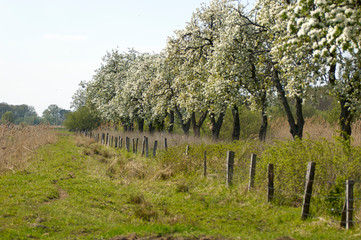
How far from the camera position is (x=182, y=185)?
633 inches

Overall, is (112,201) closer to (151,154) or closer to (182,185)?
(182,185)

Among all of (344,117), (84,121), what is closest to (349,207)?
(344,117)

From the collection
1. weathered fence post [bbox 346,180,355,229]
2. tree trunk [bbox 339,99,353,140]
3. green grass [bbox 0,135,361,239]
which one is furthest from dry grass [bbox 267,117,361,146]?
weathered fence post [bbox 346,180,355,229]

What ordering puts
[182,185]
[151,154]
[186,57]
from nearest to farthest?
[182,185], [151,154], [186,57]

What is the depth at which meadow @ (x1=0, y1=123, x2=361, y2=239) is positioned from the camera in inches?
373

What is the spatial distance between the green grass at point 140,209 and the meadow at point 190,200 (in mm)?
26

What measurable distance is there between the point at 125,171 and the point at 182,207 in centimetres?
779

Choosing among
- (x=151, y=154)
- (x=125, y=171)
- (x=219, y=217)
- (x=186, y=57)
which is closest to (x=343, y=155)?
(x=219, y=217)

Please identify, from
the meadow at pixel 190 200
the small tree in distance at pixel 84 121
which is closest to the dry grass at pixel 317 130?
the meadow at pixel 190 200

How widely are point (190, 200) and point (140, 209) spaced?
125 inches

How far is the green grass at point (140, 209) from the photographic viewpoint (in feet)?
30.7

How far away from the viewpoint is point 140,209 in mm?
11508

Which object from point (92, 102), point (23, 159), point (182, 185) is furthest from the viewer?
point (92, 102)

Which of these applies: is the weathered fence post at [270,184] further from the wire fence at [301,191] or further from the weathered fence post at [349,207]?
the weathered fence post at [349,207]
